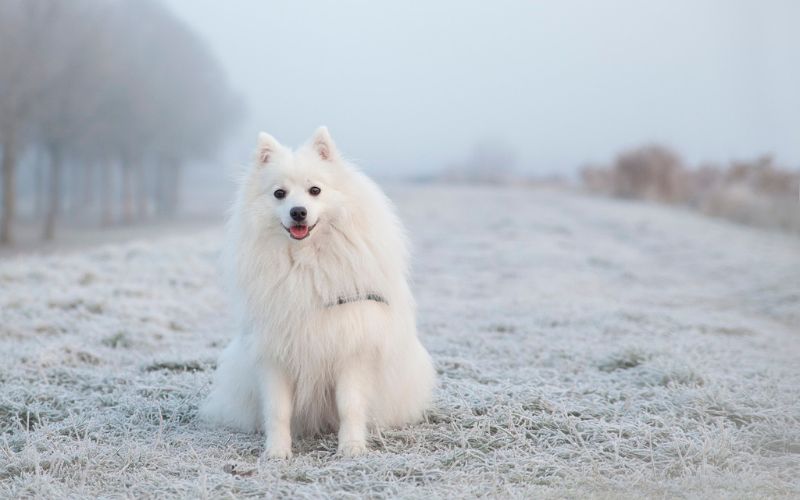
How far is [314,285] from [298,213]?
349mm

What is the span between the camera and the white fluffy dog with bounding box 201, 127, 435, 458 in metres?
3.08

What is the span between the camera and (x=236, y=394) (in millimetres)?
3400

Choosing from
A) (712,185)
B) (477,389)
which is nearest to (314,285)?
(477,389)

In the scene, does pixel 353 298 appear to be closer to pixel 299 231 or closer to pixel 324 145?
pixel 299 231

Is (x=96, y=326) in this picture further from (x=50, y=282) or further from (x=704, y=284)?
(x=704, y=284)

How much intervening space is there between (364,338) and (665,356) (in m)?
2.63

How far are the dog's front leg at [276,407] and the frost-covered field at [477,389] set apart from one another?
0.41ft

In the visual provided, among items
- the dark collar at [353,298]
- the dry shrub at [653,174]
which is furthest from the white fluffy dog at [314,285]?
the dry shrub at [653,174]

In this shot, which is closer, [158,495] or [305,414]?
[158,495]

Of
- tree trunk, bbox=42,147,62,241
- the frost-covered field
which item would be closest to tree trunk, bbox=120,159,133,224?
tree trunk, bbox=42,147,62,241

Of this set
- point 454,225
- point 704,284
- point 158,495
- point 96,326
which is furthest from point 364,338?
point 454,225

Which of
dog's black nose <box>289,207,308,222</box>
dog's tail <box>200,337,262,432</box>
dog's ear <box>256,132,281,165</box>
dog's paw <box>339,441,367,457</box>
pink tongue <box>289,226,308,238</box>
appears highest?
dog's ear <box>256,132,281,165</box>

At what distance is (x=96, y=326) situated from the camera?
5.77 m

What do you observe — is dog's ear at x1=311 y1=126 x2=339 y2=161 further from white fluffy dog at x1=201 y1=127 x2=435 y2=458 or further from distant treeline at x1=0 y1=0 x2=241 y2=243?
distant treeline at x1=0 y1=0 x2=241 y2=243
